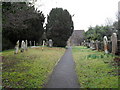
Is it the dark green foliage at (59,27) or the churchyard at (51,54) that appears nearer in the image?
the churchyard at (51,54)

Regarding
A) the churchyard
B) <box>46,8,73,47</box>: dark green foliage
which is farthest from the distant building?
<box>46,8,73,47</box>: dark green foliage

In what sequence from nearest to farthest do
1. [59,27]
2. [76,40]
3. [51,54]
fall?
[51,54] < [59,27] < [76,40]

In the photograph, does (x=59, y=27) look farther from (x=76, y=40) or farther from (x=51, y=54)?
(x=76, y=40)

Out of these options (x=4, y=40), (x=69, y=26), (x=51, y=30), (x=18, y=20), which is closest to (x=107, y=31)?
(x=69, y=26)

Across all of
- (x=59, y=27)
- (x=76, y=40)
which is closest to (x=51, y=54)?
(x=59, y=27)

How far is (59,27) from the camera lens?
34.3m

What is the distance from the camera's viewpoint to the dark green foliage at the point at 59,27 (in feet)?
113

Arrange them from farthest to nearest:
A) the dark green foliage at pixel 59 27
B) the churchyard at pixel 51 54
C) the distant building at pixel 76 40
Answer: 1. the distant building at pixel 76 40
2. the dark green foliage at pixel 59 27
3. the churchyard at pixel 51 54

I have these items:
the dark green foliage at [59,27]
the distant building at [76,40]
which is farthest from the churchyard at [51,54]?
the distant building at [76,40]

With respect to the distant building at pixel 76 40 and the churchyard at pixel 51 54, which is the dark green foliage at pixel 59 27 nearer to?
the churchyard at pixel 51 54

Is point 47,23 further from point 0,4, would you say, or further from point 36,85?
point 36,85

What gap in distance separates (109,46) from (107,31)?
20.5 m

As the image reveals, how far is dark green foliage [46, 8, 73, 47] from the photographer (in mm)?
34531

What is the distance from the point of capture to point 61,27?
A: 112ft
